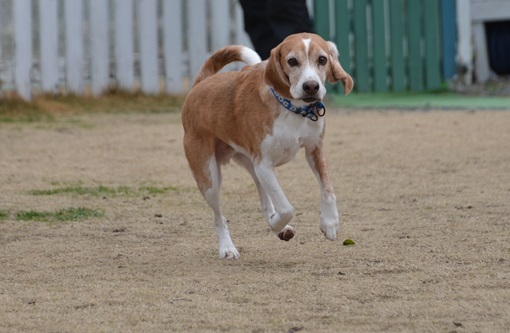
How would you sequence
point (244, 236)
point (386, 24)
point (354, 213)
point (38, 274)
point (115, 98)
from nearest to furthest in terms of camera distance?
1. point (38, 274)
2. point (244, 236)
3. point (354, 213)
4. point (115, 98)
5. point (386, 24)

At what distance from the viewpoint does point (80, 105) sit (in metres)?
11.1

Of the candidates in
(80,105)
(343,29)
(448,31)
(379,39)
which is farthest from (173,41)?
(448,31)

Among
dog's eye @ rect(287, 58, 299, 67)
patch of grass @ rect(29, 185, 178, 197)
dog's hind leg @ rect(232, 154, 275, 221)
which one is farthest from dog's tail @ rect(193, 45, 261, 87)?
patch of grass @ rect(29, 185, 178, 197)

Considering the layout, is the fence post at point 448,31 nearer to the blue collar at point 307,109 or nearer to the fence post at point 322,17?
the fence post at point 322,17

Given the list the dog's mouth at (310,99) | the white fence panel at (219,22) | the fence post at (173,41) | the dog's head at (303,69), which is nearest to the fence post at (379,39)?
the white fence panel at (219,22)

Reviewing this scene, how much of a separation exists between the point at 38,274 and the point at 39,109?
611 centimetres

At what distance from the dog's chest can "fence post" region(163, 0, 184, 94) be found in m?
6.99

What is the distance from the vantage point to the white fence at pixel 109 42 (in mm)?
10836

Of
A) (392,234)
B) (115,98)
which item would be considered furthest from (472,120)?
(392,234)

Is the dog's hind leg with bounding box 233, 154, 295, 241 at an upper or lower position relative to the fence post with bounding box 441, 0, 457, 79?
lower

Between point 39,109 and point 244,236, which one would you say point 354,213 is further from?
point 39,109

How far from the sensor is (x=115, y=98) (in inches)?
450

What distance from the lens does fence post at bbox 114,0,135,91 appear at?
1135cm

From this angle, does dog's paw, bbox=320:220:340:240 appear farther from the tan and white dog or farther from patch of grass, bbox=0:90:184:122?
patch of grass, bbox=0:90:184:122
